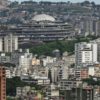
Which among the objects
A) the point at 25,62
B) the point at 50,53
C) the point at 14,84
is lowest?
the point at 50,53

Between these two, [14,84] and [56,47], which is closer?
[14,84]

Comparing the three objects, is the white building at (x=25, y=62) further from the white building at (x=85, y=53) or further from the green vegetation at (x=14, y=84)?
the green vegetation at (x=14, y=84)

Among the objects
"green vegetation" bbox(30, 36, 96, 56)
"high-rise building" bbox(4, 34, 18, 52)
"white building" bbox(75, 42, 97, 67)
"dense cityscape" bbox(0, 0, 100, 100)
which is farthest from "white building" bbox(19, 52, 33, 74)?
"high-rise building" bbox(4, 34, 18, 52)

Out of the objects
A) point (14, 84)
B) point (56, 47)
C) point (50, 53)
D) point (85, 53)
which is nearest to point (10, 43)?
point (56, 47)

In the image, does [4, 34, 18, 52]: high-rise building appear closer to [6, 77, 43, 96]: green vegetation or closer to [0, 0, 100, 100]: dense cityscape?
[0, 0, 100, 100]: dense cityscape

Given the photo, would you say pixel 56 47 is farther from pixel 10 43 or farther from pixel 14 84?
pixel 14 84

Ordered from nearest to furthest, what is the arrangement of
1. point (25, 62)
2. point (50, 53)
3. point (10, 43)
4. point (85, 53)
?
point (25, 62) < point (85, 53) < point (50, 53) < point (10, 43)

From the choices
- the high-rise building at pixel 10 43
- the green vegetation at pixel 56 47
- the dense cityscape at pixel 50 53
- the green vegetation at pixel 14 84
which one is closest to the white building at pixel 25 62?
the dense cityscape at pixel 50 53

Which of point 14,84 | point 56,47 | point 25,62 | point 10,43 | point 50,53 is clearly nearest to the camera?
point 14,84
